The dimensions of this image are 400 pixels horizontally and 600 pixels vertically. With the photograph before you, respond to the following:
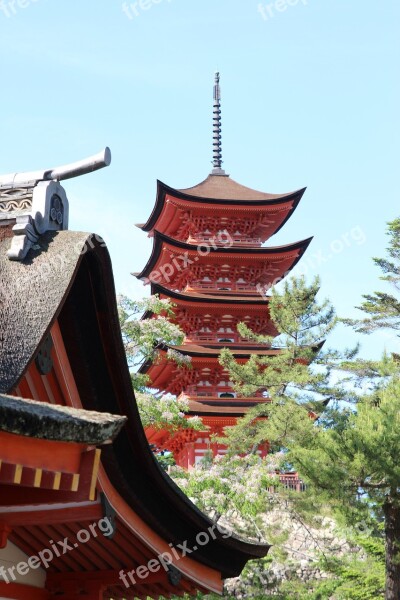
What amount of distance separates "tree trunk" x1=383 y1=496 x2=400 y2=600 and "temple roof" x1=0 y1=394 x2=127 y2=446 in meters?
12.0

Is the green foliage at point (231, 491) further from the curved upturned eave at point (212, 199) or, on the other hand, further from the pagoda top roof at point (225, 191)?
the pagoda top roof at point (225, 191)

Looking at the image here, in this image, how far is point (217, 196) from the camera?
107 feet

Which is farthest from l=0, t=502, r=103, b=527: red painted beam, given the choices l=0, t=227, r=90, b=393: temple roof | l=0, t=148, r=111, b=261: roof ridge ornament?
l=0, t=148, r=111, b=261: roof ridge ornament

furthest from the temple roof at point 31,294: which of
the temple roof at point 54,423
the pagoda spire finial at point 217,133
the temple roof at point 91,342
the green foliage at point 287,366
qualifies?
the pagoda spire finial at point 217,133

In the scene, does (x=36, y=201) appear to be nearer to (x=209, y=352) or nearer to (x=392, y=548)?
(x=392, y=548)

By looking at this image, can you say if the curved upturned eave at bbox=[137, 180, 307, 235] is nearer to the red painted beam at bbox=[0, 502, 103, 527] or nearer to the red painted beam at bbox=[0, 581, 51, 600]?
the red painted beam at bbox=[0, 581, 51, 600]

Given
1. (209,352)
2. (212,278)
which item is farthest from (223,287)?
(209,352)

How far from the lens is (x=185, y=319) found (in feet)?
98.2

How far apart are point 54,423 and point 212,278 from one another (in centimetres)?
2771

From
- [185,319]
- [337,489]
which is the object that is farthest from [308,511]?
[185,319]

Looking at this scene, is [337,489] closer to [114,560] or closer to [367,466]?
[367,466]

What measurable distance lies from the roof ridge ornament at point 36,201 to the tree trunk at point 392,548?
1087 centimetres

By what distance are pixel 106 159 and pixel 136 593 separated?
326 centimetres

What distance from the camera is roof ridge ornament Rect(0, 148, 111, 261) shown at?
543 cm
